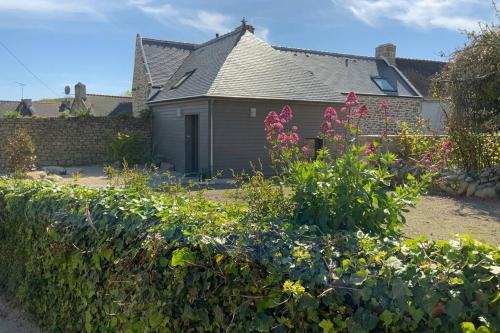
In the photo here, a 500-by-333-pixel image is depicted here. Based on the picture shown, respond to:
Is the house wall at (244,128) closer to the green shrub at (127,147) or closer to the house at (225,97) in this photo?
the house at (225,97)

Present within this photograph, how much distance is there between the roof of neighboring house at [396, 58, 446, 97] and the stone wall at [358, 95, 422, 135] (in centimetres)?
353

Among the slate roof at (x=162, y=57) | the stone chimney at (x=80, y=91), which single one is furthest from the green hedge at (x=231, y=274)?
the stone chimney at (x=80, y=91)

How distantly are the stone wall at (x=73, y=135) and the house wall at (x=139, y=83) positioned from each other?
2.55 metres

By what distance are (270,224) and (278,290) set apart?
1.72 feet

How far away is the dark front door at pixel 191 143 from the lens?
50.1 feet

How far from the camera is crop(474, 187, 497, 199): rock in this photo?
9.20 m

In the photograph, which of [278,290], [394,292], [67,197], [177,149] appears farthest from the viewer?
[177,149]

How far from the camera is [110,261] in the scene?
2691 mm

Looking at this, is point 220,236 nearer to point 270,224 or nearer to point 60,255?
point 270,224

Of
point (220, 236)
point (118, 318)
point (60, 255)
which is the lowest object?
point (118, 318)

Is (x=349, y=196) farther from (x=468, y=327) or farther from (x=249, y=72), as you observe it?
(x=249, y=72)

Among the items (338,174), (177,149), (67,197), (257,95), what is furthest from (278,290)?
(177,149)

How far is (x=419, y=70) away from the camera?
27.8 m

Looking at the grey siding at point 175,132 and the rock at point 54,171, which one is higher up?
the grey siding at point 175,132
